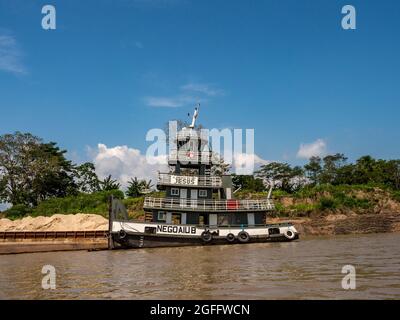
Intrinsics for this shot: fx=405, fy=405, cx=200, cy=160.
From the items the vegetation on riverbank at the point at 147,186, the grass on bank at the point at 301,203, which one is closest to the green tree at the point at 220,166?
the vegetation on riverbank at the point at 147,186

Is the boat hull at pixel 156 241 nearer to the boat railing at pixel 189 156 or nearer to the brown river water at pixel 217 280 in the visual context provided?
the boat railing at pixel 189 156

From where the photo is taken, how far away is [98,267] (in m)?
16.5

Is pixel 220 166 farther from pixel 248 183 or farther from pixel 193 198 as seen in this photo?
pixel 248 183

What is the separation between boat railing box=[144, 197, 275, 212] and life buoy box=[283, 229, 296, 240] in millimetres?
1996

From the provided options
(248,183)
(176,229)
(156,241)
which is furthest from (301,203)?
(156,241)

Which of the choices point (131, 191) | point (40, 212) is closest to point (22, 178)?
point (40, 212)

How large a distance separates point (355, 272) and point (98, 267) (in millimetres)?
9856

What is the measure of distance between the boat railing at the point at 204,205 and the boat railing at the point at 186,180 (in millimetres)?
1128

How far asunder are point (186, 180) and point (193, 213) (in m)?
2.37

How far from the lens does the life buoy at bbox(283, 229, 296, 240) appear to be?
2865 centimetres

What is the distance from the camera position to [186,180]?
1128 inches

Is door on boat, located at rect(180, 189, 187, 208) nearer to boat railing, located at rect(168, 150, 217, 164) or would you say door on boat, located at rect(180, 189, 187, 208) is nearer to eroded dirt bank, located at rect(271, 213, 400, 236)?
boat railing, located at rect(168, 150, 217, 164)
